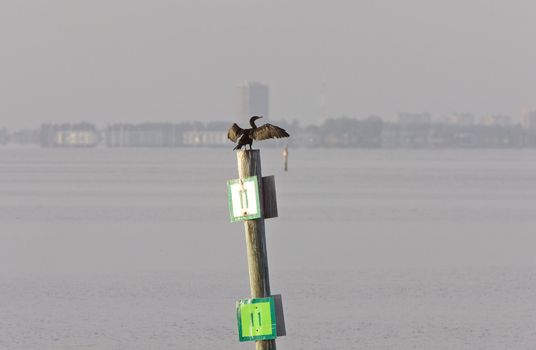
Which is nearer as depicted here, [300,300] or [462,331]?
[462,331]

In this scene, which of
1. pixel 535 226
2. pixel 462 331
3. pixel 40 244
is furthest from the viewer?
pixel 535 226

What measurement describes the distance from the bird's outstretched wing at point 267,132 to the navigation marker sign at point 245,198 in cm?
106

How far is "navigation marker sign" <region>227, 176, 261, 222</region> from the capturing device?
13406mm

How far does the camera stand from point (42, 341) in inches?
1073

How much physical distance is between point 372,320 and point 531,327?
344cm

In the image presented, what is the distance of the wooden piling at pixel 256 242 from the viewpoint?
13.5 m

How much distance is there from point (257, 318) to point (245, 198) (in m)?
1.27

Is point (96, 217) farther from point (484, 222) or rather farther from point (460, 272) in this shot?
point (460, 272)

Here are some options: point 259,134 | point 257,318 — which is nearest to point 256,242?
point 257,318

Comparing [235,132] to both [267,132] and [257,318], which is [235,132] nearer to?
[267,132]

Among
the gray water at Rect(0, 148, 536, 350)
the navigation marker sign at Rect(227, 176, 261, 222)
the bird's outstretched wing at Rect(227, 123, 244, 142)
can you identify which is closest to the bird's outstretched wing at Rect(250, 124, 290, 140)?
the bird's outstretched wing at Rect(227, 123, 244, 142)

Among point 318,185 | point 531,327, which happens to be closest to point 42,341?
point 531,327

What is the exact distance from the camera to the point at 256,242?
13.8m

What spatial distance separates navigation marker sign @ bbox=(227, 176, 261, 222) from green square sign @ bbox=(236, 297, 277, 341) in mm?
903
